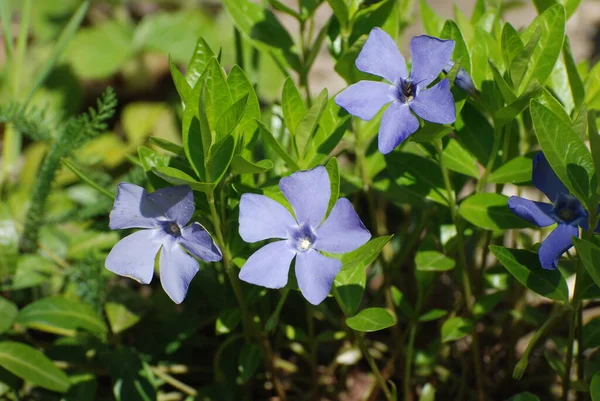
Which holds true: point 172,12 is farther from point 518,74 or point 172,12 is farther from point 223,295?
point 518,74

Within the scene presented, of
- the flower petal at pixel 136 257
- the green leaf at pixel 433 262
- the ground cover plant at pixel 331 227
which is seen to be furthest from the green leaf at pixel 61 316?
the green leaf at pixel 433 262

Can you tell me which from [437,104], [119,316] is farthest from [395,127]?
[119,316]

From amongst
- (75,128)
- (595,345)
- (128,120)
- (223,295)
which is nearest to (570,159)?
(595,345)

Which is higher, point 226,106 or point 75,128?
point 226,106

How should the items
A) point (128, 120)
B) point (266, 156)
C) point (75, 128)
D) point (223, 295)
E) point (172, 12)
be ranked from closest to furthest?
point (223, 295) → point (75, 128) → point (266, 156) → point (128, 120) → point (172, 12)

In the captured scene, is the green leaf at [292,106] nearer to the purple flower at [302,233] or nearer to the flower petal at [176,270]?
the purple flower at [302,233]

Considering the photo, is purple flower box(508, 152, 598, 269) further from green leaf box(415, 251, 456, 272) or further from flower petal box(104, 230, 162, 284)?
flower petal box(104, 230, 162, 284)

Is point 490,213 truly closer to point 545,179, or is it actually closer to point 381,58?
point 545,179
